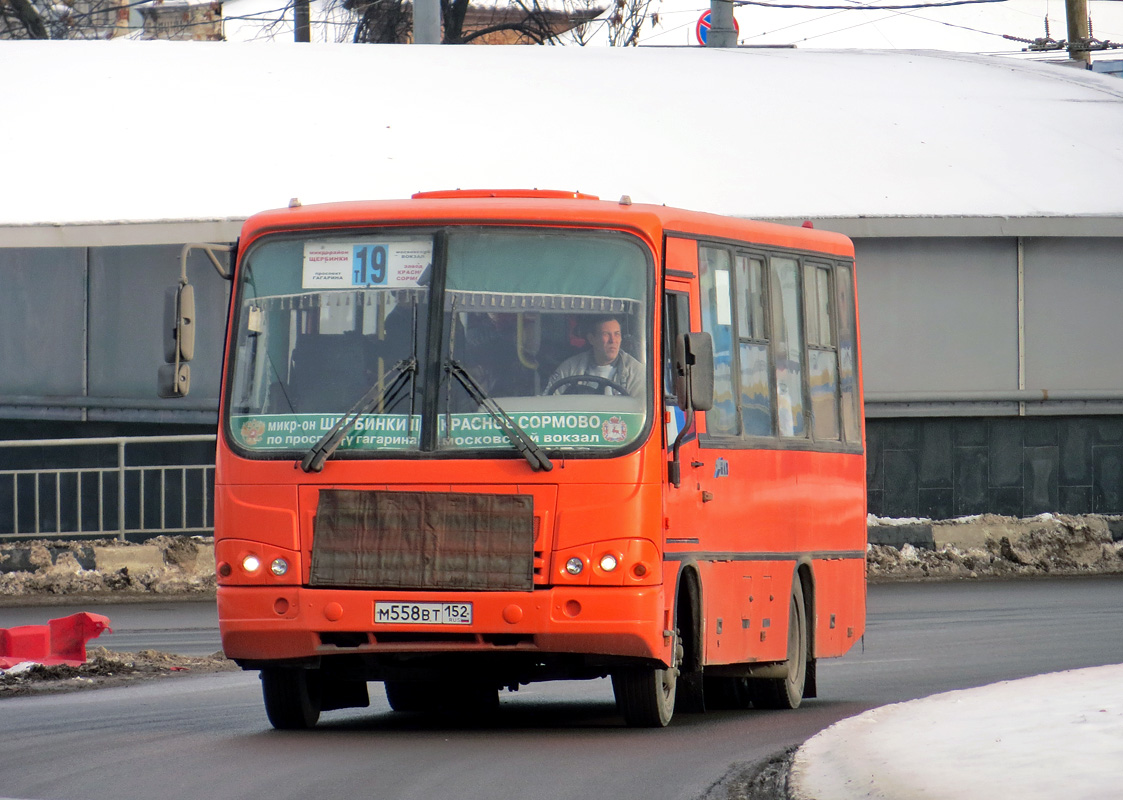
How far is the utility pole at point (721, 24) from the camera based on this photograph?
114 ft

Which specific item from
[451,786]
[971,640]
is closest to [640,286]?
[451,786]

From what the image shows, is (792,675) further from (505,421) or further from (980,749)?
(980,749)

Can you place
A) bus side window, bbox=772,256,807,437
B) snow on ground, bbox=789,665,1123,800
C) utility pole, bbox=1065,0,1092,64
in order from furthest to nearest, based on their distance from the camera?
utility pole, bbox=1065,0,1092,64 < bus side window, bbox=772,256,807,437 < snow on ground, bbox=789,665,1123,800

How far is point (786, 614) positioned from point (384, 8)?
123ft

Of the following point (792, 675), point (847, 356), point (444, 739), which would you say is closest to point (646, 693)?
point (444, 739)

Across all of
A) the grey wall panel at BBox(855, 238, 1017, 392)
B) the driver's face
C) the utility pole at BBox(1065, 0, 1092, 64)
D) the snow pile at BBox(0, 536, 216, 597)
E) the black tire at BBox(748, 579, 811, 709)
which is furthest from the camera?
the utility pole at BBox(1065, 0, 1092, 64)

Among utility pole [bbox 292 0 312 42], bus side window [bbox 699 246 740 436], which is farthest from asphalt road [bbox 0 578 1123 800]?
utility pole [bbox 292 0 312 42]

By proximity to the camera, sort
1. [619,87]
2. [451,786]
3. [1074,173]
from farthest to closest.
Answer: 1. [619,87]
2. [1074,173]
3. [451,786]

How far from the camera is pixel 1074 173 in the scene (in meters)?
26.5

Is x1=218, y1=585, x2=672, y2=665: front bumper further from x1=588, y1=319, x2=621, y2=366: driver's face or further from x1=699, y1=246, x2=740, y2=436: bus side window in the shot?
x1=699, y1=246, x2=740, y2=436: bus side window

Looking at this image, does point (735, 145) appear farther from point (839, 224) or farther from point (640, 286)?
point (640, 286)

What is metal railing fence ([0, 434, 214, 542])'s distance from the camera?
21.1 m

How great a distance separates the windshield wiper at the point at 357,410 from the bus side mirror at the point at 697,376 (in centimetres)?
134

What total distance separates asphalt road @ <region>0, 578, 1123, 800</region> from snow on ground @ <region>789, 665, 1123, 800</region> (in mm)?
506
